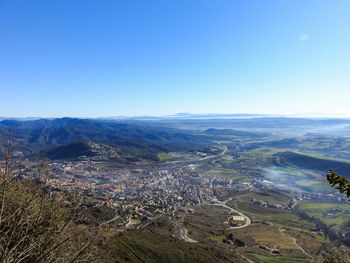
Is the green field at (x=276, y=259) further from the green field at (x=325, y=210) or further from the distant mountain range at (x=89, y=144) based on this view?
the distant mountain range at (x=89, y=144)

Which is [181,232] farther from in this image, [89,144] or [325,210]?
[89,144]

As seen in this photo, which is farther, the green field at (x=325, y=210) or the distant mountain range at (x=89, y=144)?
the distant mountain range at (x=89, y=144)

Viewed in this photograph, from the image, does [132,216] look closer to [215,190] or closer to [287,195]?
[215,190]

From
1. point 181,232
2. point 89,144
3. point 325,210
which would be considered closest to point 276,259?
point 181,232

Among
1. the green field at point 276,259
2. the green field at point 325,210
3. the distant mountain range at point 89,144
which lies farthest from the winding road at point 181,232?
the distant mountain range at point 89,144

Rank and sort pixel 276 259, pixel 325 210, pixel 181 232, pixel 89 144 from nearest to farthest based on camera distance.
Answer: pixel 276 259
pixel 181 232
pixel 325 210
pixel 89 144

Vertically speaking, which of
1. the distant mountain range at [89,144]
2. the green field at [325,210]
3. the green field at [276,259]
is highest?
the distant mountain range at [89,144]

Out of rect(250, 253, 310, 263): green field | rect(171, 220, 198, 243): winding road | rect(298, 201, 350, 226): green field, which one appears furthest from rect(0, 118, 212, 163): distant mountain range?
rect(298, 201, 350, 226): green field

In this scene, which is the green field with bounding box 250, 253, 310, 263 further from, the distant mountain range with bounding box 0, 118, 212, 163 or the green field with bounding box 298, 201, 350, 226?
the distant mountain range with bounding box 0, 118, 212, 163

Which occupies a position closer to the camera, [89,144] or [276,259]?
[276,259]

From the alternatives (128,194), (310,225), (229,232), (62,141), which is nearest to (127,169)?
(128,194)

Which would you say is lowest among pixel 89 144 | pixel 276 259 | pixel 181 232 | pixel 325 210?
pixel 325 210
